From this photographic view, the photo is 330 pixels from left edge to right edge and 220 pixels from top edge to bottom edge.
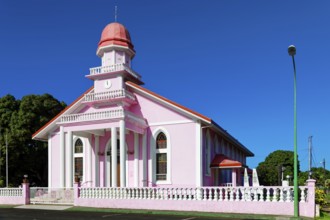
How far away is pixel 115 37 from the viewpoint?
27578mm

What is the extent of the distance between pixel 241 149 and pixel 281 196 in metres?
21.4

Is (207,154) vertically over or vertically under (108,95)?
under

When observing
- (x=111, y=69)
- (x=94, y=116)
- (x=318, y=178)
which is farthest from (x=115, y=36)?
(x=318, y=178)

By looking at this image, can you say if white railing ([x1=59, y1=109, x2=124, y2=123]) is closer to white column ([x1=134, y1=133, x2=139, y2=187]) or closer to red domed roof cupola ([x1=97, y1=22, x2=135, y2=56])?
white column ([x1=134, y1=133, x2=139, y2=187])

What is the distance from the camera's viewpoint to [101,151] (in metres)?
26.9

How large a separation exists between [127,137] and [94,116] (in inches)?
121

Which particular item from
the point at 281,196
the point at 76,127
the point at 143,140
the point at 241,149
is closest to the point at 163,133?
the point at 143,140

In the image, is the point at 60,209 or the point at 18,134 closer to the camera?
the point at 60,209

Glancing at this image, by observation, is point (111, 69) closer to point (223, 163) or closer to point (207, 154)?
point (207, 154)

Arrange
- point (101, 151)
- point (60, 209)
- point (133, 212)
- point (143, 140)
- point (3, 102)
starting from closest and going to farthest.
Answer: point (133, 212), point (60, 209), point (143, 140), point (101, 151), point (3, 102)

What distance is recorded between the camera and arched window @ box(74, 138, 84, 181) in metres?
27.6

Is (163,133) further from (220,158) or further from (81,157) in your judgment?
(81,157)

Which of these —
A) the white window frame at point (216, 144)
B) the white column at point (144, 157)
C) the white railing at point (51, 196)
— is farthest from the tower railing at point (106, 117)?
the white window frame at point (216, 144)

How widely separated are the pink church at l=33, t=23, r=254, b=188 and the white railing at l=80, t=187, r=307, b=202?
6.24 ft
